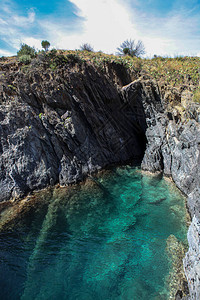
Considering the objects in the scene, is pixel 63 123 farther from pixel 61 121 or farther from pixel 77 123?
pixel 77 123

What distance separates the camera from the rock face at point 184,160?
580 cm

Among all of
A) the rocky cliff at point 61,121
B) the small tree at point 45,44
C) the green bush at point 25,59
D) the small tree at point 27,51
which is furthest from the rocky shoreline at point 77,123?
the small tree at point 45,44

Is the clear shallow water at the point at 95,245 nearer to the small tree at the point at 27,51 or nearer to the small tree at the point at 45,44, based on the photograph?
the small tree at the point at 27,51

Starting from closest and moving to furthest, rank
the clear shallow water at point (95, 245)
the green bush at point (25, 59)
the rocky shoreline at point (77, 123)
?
the clear shallow water at point (95, 245) < the rocky shoreline at point (77, 123) < the green bush at point (25, 59)

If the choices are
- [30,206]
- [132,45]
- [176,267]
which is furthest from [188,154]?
[132,45]

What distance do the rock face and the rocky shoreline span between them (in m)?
0.07

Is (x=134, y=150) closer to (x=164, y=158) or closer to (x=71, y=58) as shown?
(x=164, y=158)

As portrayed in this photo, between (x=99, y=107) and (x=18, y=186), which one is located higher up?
(x=99, y=107)

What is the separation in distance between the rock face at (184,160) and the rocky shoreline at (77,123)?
7cm

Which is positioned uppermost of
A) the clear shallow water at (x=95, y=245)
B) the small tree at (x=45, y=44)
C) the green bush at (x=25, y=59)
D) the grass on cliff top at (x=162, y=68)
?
the small tree at (x=45, y=44)

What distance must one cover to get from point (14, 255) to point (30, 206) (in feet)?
Result: 11.8

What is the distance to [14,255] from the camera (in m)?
7.75

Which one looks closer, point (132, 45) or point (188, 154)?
point (188, 154)

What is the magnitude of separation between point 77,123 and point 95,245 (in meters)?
9.72
